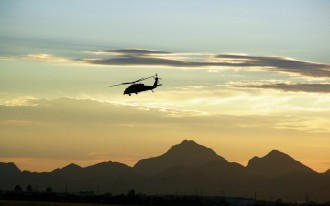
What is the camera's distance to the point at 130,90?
16875 cm

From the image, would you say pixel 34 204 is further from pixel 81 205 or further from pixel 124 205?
pixel 124 205

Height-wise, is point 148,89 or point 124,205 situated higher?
point 148,89

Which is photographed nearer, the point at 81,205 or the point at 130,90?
the point at 130,90

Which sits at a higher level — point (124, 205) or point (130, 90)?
point (130, 90)

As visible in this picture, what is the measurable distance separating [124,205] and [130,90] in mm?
42728

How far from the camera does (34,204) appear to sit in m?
183

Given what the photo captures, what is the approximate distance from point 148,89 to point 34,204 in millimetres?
39883

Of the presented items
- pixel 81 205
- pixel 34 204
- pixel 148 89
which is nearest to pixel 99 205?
pixel 81 205

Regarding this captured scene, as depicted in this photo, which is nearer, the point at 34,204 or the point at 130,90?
the point at 130,90

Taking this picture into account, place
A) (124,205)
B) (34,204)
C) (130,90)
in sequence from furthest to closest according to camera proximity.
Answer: (124,205) → (34,204) → (130,90)

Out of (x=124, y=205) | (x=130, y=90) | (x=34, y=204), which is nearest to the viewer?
(x=130, y=90)

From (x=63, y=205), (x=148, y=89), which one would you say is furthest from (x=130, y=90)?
(x=63, y=205)

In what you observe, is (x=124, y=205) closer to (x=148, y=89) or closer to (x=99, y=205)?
(x=99, y=205)

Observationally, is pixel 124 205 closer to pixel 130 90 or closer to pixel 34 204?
pixel 34 204
